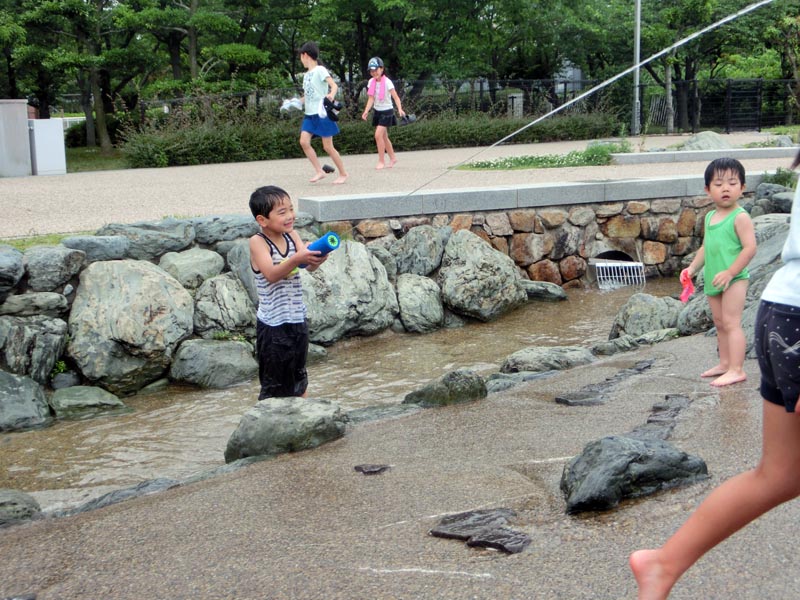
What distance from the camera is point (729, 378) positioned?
5242mm

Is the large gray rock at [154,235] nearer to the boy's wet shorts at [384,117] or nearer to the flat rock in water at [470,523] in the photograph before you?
the flat rock in water at [470,523]

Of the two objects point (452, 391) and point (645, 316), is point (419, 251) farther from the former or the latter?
point (452, 391)

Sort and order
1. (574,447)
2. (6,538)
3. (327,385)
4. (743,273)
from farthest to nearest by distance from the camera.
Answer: (327,385)
(743,273)
(574,447)
(6,538)

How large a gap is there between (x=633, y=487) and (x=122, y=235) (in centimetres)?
570

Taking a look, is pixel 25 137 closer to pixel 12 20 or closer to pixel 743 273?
pixel 12 20

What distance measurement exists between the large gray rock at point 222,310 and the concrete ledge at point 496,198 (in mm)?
1531

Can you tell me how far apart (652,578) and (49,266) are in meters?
5.93

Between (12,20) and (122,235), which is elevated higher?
(12,20)

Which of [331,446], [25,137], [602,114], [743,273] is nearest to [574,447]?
Answer: [331,446]

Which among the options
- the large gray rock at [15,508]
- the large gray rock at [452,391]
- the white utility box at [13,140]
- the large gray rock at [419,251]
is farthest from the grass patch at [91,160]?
the large gray rock at [15,508]

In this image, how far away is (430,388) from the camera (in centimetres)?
560

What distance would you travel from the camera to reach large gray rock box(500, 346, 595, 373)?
6762mm

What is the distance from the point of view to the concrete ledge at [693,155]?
50.5 feet

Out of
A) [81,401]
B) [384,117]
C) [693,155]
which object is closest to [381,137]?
[384,117]
